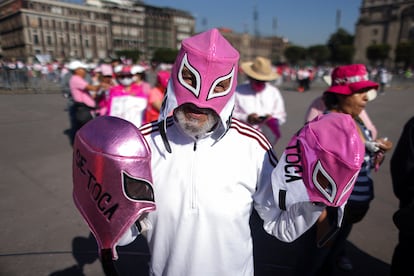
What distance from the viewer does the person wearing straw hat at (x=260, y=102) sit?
4.12 m

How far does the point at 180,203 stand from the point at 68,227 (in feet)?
8.84

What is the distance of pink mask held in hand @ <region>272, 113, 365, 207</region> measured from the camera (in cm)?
107

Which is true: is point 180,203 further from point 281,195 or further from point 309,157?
point 309,157

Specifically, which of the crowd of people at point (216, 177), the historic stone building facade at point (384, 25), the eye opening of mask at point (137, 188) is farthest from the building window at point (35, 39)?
the eye opening of mask at point (137, 188)

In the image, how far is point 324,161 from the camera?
1103 mm

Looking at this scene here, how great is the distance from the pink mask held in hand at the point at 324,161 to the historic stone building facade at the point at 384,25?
7923 cm

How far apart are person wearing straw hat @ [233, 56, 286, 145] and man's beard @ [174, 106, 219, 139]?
8.73 ft

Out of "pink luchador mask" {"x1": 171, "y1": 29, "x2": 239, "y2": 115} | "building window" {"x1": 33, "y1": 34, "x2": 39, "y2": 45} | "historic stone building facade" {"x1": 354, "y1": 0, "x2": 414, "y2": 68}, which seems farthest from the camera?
"building window" {"x1": 33, "y1": 34, "x2": 39, "y2": 45}

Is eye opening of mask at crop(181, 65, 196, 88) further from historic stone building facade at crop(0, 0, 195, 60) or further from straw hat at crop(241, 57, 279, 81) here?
historic stone building facade at crop(0, 0, 195, 60)

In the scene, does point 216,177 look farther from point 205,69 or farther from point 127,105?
point 127,105

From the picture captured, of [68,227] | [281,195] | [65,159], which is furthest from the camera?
[65,159]

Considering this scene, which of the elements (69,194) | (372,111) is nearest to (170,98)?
(69,194)


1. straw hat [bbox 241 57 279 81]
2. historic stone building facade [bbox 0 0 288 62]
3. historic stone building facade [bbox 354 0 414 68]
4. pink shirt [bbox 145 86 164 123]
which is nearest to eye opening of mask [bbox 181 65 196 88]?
straw hat [bbox 241 57 279 81]

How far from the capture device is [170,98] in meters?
1.44
